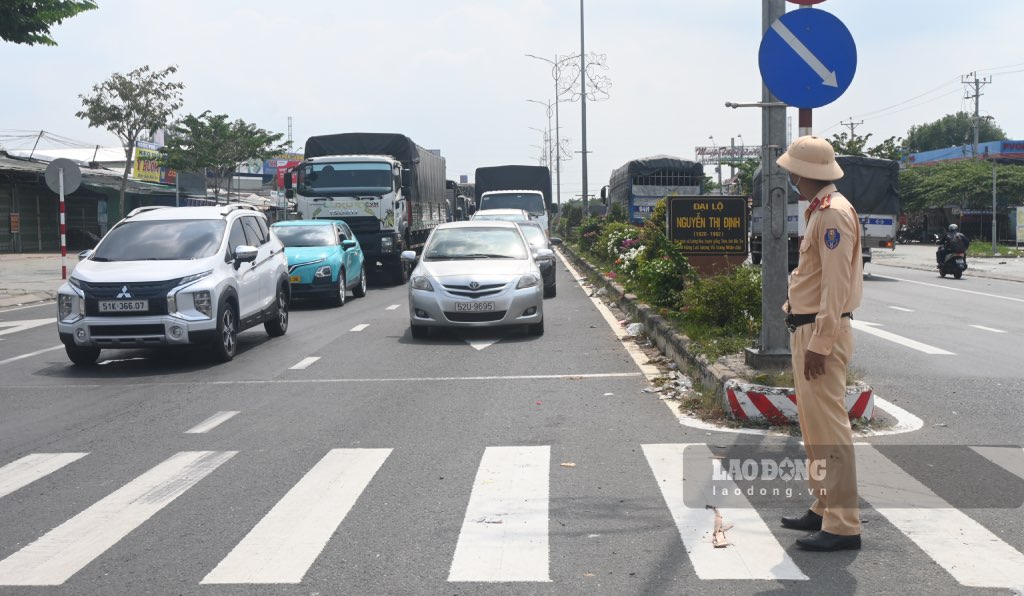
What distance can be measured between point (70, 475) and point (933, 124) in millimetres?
117663

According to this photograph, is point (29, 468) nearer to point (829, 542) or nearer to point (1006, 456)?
point (829, 542)

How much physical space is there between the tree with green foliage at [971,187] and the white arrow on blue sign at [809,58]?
54.6 metres

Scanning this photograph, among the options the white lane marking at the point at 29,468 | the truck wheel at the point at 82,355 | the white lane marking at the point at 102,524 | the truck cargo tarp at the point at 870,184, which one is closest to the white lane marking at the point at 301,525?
the white lane marking at the point at 102,524

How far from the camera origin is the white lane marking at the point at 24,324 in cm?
1596

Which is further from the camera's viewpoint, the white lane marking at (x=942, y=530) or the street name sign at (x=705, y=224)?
the street name sign at (x=705, y=224)

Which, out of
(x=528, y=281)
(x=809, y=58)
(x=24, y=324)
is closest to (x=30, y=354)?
(x=24, y=324)

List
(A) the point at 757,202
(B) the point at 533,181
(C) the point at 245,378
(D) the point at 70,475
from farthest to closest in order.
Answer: (B) the point at 533,181 < (A) the point at 757,202 < (C) the point at 245,378 < (D) the point at 70,475

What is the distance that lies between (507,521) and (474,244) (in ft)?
32.6

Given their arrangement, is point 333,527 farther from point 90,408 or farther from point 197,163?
point 197,163

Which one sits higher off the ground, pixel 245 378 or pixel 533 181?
pixel 533 181

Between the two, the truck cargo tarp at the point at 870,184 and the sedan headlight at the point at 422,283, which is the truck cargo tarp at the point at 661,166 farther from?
the sedan headlight at the point at 422,283

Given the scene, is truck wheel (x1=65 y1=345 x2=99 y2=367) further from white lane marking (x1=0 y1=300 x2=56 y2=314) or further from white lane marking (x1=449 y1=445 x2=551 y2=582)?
white lane marking (x1=0 y1=300 x2=56 y2=314)

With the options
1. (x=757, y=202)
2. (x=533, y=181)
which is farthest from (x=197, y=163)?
(x=757, y=202)

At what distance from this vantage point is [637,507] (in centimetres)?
560
